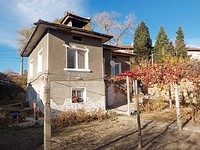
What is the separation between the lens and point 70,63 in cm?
1373

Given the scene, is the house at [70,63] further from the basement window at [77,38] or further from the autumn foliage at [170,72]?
the autumn foliage at [170,72]

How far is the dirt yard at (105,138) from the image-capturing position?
6600 mm

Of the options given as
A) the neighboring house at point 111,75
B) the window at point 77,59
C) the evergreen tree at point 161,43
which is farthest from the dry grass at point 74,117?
the evergreen tree at point 161,43

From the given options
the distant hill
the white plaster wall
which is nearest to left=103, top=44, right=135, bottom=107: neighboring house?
the white plaster wall

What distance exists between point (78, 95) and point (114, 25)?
2849 cm

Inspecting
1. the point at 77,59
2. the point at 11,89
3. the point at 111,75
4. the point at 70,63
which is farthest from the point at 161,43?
the point at 11,89

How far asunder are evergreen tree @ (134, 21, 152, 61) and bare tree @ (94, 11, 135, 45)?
269cm

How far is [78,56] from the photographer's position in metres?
14.1

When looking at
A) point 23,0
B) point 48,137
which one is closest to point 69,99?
point 23,0

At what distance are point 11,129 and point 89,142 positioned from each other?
526 centimetres

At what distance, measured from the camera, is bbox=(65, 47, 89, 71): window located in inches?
540

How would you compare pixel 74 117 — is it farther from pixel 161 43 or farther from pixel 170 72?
Answer: pixel 161 43

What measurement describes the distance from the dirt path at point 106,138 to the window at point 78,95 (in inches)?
166

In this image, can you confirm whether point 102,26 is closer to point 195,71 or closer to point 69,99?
point 69,99
